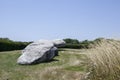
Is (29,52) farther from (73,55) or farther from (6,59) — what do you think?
(73,55)

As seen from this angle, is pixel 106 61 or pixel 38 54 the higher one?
pixel 106 61

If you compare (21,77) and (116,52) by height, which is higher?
(116,52)

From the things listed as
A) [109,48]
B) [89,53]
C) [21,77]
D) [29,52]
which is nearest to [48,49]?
[29,52]

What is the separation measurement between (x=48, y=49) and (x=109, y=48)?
590 inches

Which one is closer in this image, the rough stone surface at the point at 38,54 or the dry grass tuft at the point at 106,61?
the dry grass tuft at the point at 106,61

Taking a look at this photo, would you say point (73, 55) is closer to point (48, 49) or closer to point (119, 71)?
point (48, 49)

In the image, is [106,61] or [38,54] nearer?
[106,61]

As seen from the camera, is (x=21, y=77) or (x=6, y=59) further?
(x=6, y=59)

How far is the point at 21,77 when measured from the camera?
582 inches

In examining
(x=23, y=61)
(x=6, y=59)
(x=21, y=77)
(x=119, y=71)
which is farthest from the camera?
(x=6, y=59)

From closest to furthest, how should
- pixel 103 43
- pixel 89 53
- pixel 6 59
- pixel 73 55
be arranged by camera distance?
pixel 103 43, pixel 89 53, pixel 6 59, pixel 73 55

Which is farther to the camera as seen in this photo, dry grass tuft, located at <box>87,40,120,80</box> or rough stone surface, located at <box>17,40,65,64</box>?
rough stone surface, located at <box>17,40,65,64</box>

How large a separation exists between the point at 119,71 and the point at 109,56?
557mm

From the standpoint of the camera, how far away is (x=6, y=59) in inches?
879
